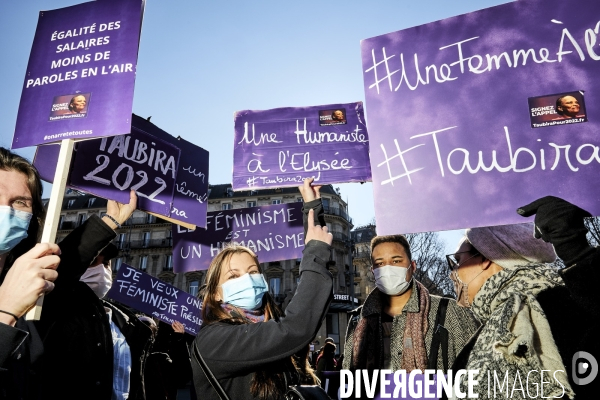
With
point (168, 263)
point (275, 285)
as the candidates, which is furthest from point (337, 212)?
point (168, 263)

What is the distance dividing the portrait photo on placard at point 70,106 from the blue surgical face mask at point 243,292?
1.33 meters

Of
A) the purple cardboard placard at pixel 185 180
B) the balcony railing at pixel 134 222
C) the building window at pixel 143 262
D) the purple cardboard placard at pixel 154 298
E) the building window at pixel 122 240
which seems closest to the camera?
the purple cardboard placard at pixel 185 180

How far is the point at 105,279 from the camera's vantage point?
3.74m

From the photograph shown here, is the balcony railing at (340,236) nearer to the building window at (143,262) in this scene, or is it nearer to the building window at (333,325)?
the building window at (333,325)

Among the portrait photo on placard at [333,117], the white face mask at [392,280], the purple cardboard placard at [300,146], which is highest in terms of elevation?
the portrait photo on placard at [333,117]

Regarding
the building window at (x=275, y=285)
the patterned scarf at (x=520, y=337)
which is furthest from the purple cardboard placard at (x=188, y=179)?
the building window at (x=275, y=285)

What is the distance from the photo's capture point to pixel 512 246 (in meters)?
2.28

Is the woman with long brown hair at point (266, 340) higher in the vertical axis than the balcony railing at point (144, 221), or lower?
lower

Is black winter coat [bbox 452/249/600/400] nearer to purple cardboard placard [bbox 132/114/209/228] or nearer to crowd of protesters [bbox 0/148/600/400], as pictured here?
crowd of protesters [bbox 0/148/600/400]

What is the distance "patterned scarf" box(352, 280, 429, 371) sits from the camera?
2729mm

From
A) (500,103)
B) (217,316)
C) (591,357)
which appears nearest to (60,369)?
(217,316)

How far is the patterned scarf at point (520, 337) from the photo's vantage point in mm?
1625

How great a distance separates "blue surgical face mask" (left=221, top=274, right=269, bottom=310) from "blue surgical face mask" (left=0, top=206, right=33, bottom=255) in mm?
1026

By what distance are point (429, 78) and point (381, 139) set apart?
469 millimetres
